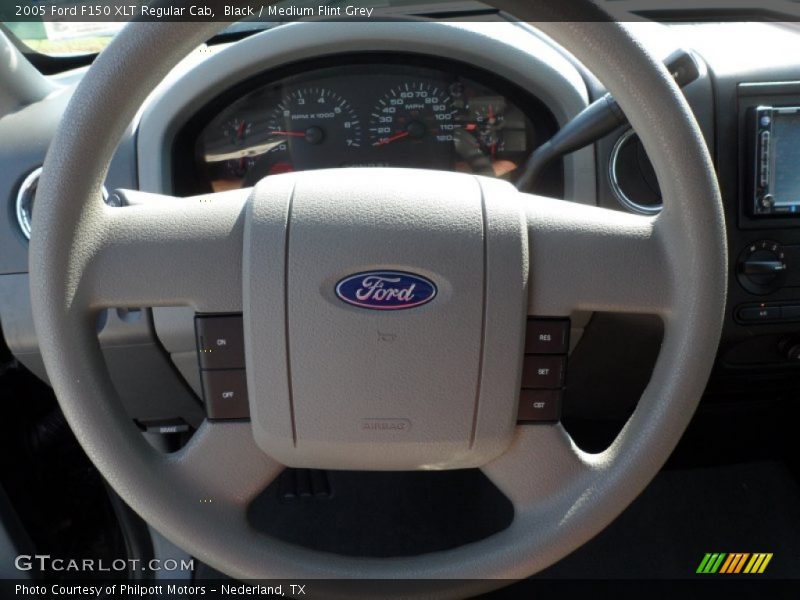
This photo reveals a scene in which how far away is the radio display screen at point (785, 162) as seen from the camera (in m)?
1.54

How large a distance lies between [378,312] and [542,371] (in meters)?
0.21

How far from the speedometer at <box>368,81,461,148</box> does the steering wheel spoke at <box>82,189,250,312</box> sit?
639 millimetres

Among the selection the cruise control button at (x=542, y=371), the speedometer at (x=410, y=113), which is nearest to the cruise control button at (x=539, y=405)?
the cruise control button at (x=542, y=371)

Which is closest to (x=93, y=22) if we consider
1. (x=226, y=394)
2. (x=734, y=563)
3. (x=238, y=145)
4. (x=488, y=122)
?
(x=238, y=145)

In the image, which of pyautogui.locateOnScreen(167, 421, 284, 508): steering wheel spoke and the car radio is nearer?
pyautogui.locateOnScreen(167, 421, 284, 508): steering wheel spoke

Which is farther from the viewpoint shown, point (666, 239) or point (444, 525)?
point (444, 525)

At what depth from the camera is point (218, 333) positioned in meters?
1.05

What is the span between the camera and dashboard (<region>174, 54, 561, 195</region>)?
1.60m

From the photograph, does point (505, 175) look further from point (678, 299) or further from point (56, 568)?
point (56, 568)

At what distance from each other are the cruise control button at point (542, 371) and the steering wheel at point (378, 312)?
3 cm

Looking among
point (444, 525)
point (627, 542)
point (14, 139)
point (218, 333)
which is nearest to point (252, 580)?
point (218, 333)

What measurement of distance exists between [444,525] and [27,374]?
3.02 ft

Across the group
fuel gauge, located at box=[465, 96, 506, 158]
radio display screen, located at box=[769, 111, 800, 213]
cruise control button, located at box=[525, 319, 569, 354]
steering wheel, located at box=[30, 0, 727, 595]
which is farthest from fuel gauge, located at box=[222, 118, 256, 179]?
radio display screen, located at box=[769, 111, 800, 213]

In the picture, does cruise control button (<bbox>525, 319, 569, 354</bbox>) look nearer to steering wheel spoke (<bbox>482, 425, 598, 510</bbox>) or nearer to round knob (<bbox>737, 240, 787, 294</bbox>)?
steering wheel spoke (<bbox>482, 425, 598, 510</bbox>)
